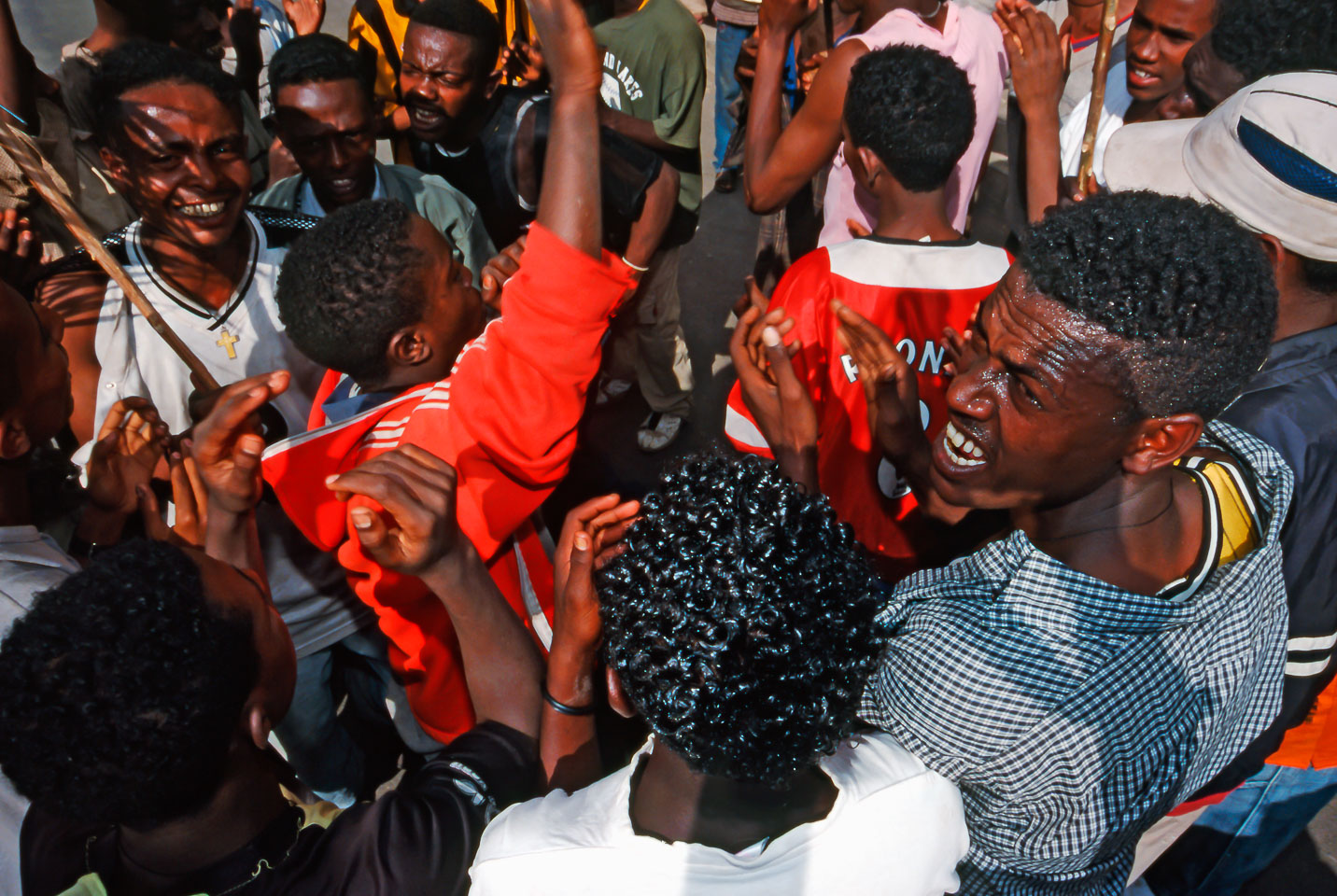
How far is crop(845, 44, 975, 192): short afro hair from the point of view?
2.22 m

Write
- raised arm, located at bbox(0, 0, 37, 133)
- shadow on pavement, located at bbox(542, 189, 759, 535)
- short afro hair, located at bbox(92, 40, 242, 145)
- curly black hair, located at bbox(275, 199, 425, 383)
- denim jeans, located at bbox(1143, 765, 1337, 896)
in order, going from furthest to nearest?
1. shadow on pavement, located at bbox(542, 189, 759, 535)
2. raised arm, located at bbox(0, 0, 37, 133)
3. short afro hair, located at bbox(92, 40, 242, 145)
4. denim jeans, located at bbox(1143, 765, 1337, 896)
5. curly black hair, located at bbox(275, 199, 425, 383)

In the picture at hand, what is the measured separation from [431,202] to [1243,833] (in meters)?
3.23

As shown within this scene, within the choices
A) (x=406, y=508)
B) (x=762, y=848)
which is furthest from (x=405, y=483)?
(x=762, y=848)

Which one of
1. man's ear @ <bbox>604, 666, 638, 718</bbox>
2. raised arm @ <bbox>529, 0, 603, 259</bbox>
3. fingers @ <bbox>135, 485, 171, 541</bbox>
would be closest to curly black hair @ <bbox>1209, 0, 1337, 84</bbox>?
raised arm @ <bbox>529, 0, 603, 259</bbox>

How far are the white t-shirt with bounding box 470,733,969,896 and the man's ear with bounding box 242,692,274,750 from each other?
0.40m

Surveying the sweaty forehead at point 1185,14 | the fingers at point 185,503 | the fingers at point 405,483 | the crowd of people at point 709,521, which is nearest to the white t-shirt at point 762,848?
the crowd of people at point 709,521

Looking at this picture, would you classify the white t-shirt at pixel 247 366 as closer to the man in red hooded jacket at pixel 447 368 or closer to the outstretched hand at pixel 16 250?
the man in red hooded jacket at pixel 447 368

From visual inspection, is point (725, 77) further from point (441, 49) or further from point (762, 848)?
point (762, 848)

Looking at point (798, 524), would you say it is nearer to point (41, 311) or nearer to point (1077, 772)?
point (1077, 772)

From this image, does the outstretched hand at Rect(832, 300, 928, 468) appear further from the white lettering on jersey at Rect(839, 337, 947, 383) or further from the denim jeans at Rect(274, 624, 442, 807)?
the denim jeans at Rect(274, 624, 442, 807)

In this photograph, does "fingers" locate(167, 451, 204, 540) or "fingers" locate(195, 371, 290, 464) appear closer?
"fingers" locate(195, 371, 290, 464)

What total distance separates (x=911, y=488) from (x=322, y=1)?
369 cm

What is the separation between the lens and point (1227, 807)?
2266 millimetres

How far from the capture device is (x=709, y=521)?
113 cm
